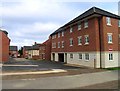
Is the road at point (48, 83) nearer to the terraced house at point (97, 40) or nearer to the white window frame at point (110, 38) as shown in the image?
the terraced house at point (97, 40)

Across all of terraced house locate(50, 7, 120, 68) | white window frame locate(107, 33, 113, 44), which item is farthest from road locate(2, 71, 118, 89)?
white window frame locate(107, 33, 113, 44)

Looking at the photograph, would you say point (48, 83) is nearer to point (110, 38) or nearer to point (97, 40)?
point (97, 40)

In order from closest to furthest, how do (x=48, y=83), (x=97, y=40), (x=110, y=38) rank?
(x=48, y=83) → (x=97, y=40) → (x=110, y=38)

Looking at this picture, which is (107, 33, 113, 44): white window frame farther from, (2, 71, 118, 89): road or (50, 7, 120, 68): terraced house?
(2, 71, 118, 89): road

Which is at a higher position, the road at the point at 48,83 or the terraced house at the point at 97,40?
the terraced house at the point at 97,40

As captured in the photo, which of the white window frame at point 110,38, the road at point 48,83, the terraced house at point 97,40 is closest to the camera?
the road at point 48,83

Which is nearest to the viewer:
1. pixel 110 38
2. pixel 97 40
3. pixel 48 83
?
pixel 48 83

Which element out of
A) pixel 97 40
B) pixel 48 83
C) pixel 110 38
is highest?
pixel 110 38

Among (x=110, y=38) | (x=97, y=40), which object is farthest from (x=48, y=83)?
(x=110, y=38)

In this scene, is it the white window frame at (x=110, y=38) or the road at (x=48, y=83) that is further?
the white window frame at (x=110, y=38)

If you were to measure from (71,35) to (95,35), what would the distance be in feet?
34.4

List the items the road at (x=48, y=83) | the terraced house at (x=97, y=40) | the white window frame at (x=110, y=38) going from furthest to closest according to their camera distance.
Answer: the white window frame at (x=110, y=38) < the terraced house at (x=97, y=40) < the road at (x=48, y=83)

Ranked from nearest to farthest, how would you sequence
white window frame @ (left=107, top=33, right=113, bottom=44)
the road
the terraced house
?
1. the road
2. the terraced house
3. white window frame @ (left=107, top=33, right=113, bottom=44)

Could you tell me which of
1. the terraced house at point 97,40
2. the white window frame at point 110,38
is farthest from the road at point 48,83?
the white window frame at point 110,38
